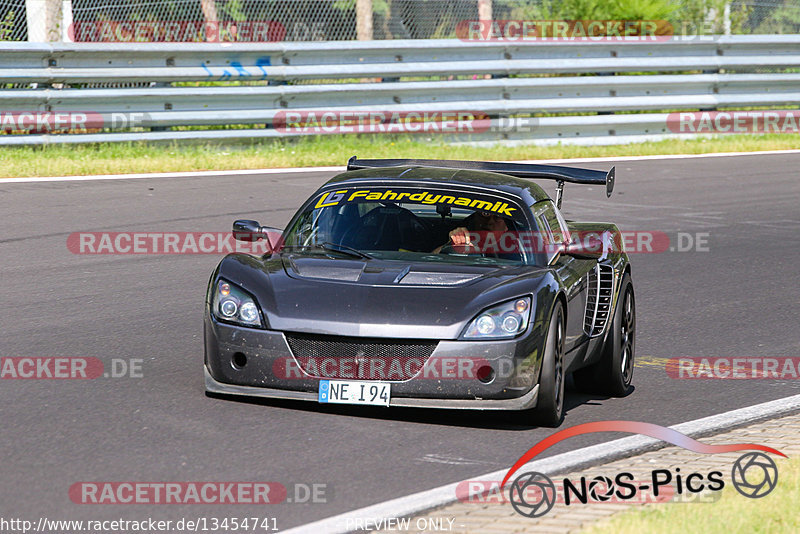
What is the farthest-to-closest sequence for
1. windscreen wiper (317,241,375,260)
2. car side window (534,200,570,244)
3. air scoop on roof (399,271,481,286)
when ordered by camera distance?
car side window (534,200,570,244) → windscreen wiper (317,241,375,260) → air scoop on roof (399,271,481,286)

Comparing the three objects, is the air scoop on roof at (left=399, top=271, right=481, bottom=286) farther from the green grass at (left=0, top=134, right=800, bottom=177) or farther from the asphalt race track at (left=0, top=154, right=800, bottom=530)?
the green grass at (left=0, top=134, right=800, bottom=177)

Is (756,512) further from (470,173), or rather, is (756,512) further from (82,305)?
(82,305)

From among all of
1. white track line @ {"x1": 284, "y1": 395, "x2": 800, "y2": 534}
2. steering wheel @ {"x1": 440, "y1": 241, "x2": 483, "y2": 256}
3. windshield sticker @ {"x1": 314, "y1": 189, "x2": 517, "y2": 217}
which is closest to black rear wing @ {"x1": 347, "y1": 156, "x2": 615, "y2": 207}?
windshield sticker @ {"x1": 314, "y1": 189, "x2": 517, "y2": 217}

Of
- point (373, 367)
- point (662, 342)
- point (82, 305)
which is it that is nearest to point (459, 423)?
point (373, 367)

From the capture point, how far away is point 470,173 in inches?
310

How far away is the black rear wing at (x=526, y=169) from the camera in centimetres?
767

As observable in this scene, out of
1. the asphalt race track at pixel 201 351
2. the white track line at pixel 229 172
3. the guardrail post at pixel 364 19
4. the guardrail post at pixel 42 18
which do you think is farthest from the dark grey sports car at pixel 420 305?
the guardrail post at pixel 364 19

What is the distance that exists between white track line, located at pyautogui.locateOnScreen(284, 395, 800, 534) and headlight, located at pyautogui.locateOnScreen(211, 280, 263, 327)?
5.03 feet

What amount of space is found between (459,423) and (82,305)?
3.77 meters

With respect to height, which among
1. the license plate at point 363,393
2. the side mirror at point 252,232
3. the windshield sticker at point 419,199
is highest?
the windshield sticker at point 419,199

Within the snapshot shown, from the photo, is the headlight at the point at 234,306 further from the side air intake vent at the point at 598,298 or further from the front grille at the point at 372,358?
the side air intake vent at the point at 598,298

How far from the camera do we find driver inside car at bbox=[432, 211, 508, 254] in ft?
23.6

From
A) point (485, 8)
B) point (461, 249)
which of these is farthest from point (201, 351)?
point (485, 8)

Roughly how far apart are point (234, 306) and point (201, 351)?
1552 millimetres
